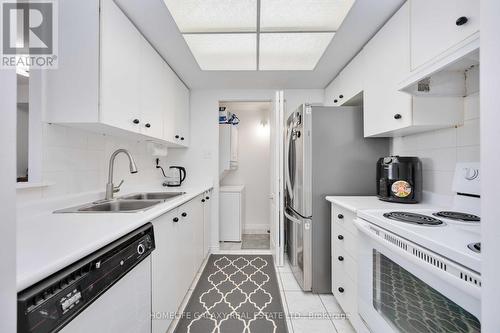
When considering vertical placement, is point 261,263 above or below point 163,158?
below

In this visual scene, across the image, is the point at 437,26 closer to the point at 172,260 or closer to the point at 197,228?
the point at 172,260

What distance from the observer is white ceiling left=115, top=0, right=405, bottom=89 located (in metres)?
1.38

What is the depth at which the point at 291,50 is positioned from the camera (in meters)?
1.96

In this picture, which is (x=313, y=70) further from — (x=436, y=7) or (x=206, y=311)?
(x=206, y=311)

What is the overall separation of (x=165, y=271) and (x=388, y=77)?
1893mm

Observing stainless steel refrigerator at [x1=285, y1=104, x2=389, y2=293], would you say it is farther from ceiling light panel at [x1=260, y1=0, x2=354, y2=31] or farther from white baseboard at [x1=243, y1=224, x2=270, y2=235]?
white baseboard at [x1=243, y1=224, x2=270, y2=235]

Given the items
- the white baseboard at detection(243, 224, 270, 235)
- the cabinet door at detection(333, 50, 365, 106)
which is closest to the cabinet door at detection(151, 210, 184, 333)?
the cabinet door at detection(333, 50, 365, 106)

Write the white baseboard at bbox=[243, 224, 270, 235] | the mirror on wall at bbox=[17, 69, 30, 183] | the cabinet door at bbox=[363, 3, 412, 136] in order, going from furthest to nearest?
the white baseboard at bbox=[243, 224, 270, 235] < the cabinet door at bbox=[363, 3, 412, 136] < the mirror on wall at bbox=[17, 69, 30, 183]

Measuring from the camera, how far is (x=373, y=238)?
1014 millimetres

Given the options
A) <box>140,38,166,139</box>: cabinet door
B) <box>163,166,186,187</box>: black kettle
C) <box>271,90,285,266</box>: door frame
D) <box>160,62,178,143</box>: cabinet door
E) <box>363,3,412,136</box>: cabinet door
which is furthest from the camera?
<box>163,166,186,187</box>: black kettle

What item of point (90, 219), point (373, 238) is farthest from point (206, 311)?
point (373, 238)

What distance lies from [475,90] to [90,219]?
2.05 meters

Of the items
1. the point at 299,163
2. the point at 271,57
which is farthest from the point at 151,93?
the point at 299,163

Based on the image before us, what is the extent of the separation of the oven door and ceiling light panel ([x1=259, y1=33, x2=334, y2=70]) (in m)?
1.47
